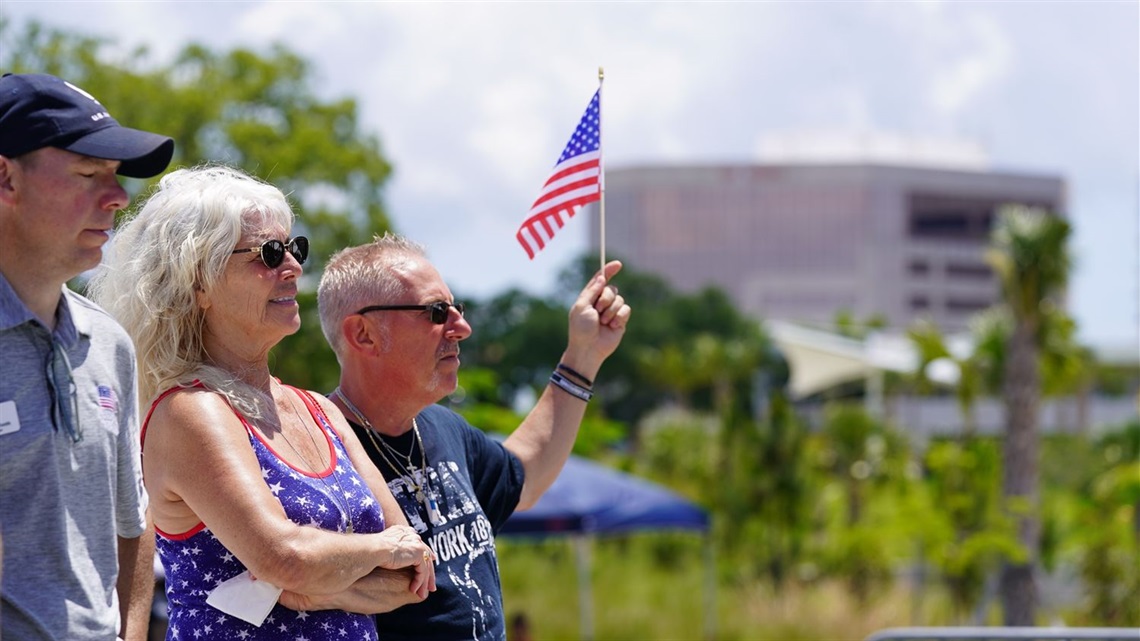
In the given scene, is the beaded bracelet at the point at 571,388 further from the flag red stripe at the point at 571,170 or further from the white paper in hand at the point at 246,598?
the white paper in hand at the point at 246,598

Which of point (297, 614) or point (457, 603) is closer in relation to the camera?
point (297, 614)

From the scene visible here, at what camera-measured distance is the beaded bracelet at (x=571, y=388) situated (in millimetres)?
3656

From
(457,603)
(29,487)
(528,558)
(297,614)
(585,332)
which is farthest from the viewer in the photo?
(528,558)

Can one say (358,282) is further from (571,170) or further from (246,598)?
(571,170)

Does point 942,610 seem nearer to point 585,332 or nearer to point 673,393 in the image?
point 585,332

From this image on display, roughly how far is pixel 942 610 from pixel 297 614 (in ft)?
59.7

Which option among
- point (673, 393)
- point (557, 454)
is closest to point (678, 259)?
point (673, 393)

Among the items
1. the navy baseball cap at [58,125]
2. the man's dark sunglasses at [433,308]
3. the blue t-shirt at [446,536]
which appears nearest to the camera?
the navy baseball cap at [58,125]

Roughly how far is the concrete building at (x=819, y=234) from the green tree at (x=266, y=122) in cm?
8693

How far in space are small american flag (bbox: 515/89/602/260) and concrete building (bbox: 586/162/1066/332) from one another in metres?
110

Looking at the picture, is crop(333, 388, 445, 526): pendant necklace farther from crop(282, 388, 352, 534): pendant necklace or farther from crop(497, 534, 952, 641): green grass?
crop(497, 534, 952, 641): green grass

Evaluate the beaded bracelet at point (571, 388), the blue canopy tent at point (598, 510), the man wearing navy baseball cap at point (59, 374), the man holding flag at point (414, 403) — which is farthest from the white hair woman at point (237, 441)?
the blue canopy tent at point (598, 510)

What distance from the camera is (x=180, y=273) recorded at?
8.80 feet

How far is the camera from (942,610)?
19594 mm
